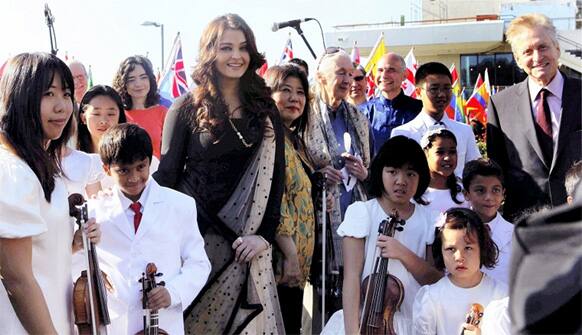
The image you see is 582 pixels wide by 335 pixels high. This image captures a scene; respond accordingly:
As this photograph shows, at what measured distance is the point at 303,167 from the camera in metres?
3.82

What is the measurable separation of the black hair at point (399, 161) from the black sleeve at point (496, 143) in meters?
0.57

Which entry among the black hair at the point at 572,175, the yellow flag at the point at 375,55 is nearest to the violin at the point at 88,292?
the black hair at the point at 572,175

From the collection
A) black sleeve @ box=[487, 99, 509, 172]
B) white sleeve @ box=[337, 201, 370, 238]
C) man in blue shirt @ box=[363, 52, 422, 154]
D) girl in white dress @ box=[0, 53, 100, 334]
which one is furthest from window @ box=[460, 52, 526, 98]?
girl in white dress @ box=[0, 53, 100, 334]

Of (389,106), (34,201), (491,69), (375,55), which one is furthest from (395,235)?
(491,69)

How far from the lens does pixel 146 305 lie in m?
2.68

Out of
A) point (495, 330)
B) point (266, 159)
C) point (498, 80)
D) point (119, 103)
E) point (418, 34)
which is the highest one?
point (418, 34)

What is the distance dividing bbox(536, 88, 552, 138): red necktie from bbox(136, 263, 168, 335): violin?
2.06 m

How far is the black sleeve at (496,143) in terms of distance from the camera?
3.69 metres

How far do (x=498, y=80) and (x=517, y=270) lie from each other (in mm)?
31989

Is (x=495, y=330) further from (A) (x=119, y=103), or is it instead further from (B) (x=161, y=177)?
(A) (x=119, y=103)

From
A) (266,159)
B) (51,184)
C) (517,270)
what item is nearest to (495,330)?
(266,159)

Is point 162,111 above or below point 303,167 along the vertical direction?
above

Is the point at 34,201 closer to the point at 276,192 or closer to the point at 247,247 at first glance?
the point at 247,247

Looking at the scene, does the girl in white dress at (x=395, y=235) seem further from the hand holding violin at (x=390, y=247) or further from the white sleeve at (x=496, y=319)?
the white sleeve at (x=496, y=319)
